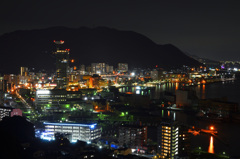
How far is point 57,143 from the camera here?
455cm

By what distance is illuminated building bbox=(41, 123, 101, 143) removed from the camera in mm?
5281

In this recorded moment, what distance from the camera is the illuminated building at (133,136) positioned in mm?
4938

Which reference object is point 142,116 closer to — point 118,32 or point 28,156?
point 28,156

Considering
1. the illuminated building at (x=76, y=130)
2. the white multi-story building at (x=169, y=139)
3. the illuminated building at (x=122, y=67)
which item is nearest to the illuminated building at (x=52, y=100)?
the illuminated building at (x=76, y=130)

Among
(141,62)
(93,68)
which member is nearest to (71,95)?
(93,68)

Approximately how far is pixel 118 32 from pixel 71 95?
92.6 ft

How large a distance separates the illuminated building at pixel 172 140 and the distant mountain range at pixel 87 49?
18.8 metres

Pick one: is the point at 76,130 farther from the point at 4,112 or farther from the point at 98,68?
the point at 98,68

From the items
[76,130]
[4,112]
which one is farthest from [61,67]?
[76,130]

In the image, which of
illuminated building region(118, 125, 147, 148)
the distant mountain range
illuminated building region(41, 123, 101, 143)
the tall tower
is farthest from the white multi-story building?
the distant mountain range

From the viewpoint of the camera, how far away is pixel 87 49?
3044cm

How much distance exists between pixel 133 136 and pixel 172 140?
755mm

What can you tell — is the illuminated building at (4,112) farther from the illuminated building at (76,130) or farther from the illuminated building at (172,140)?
the illuminated building at (172,140)

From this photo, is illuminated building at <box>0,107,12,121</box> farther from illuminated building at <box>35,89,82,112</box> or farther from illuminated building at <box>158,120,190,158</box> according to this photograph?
illuminated building at <box>158,120,190,158</box>
